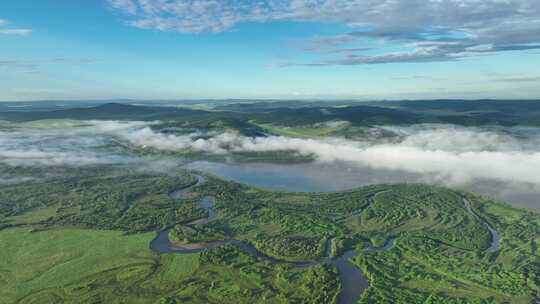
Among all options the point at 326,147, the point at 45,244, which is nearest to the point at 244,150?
the point at 326,147

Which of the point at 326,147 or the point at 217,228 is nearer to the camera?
the point at 217,228

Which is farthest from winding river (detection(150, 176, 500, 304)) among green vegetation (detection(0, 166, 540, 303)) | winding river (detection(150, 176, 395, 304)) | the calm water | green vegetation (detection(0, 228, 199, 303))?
the calm water

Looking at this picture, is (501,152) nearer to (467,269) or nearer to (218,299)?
(467,269)

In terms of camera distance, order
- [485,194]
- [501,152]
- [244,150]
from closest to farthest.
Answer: [485,194], [501,152], [244,150]

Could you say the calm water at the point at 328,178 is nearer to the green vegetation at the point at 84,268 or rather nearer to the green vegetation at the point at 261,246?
the green vegetation at the point at 261,246

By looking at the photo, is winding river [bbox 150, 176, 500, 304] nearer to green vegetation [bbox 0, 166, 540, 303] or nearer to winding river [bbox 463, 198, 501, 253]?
winding river [bbox 463, 198, 501, 253]

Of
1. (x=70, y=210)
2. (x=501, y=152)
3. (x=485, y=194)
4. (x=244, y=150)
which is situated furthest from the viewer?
(x=244, y=150)

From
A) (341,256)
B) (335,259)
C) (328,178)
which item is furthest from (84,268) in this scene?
(328,178)

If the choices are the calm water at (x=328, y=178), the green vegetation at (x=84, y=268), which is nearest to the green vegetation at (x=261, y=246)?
the green vegetation at (x=84, y=268)
